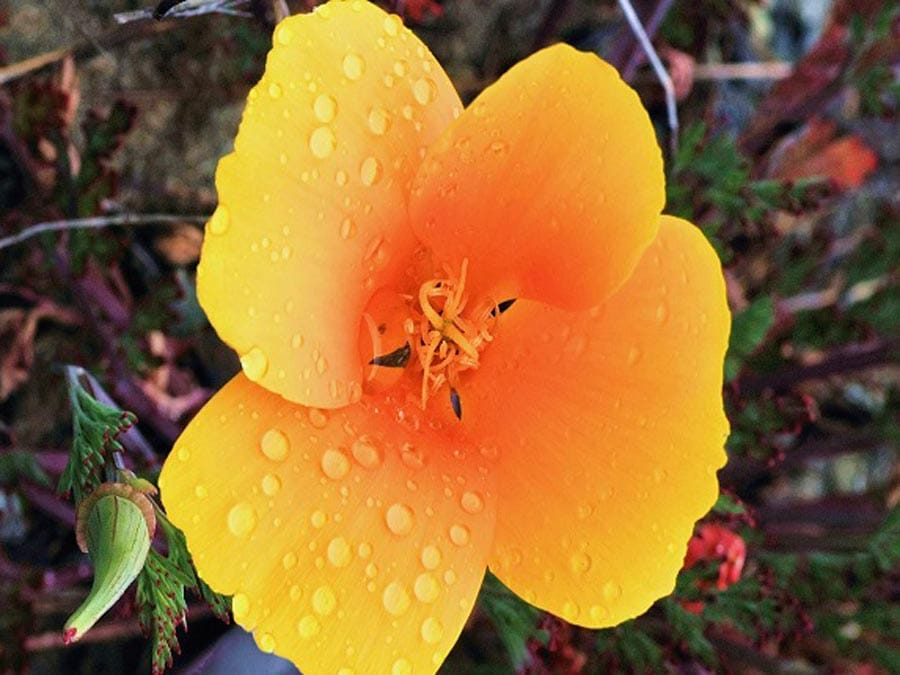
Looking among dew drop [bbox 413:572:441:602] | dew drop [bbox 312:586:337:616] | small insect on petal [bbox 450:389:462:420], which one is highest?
dew drop [bbox 312:586:337:616]

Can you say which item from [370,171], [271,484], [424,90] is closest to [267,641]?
[271,484]

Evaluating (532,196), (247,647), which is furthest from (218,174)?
(247,647)

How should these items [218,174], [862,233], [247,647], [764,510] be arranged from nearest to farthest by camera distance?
[218,174], [247,647], [764,510], [862,233]

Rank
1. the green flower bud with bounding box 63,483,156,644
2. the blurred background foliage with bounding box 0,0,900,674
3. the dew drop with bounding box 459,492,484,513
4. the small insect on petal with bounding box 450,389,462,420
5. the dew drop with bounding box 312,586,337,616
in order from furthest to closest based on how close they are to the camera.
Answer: the blurred background foliage with bounding box 0,0,900,674 → the small insect on petal with bounding box 450,389,462,420 → the dew drop with bounding box 459,492,484,513 → the dew drop with bounding box 312,586,337,616 → the green flower bud with bounding box 63,483,156,644

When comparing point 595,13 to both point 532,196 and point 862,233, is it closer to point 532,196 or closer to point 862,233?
point 862,233

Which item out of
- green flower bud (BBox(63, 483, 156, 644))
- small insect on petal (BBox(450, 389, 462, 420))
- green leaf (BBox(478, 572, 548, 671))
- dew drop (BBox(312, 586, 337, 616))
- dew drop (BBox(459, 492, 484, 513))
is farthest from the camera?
green leaf (BBox(478, 572, 548, 671))

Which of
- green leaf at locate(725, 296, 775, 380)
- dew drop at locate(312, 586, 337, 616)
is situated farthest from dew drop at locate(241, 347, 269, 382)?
green leaf at locate(725, 296, 775, 380)

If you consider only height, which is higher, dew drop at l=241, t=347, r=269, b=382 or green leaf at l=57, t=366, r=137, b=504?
dew drop at l=241, t=347, r=269, b=382

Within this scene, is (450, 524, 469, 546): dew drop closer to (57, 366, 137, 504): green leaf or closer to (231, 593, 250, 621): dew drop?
(231, 593, 250, 621): dew drop
